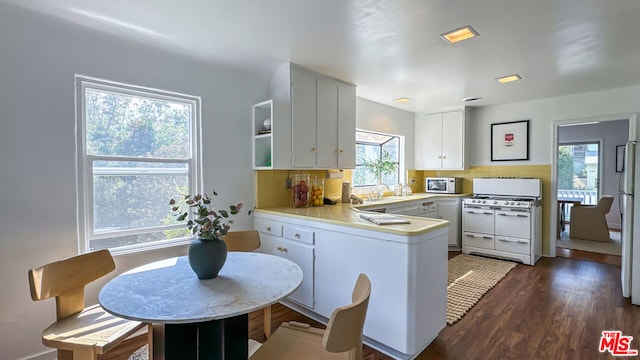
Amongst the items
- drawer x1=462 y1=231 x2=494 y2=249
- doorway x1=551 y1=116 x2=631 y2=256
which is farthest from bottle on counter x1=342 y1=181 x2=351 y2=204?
doorway x1=551 y1=116 x2=631 y2=256

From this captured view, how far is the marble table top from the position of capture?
4.02ft

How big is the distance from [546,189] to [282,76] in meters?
4.16

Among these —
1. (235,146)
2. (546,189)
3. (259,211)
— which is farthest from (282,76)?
(546,189)

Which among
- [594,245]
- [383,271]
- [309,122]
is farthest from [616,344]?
[594,245]

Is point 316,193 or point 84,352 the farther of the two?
point 316,193

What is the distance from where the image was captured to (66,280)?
1772mm

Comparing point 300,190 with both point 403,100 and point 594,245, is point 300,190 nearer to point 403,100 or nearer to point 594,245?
point 403,100

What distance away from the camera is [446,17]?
2.08 m

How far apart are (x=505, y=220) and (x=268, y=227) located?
338 cm

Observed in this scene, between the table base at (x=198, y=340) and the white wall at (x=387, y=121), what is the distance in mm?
3383

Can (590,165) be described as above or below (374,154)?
below

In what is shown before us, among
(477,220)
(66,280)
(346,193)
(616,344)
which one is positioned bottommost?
(616,344)

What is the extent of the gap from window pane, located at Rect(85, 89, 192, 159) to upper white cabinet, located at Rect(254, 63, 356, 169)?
767 mm

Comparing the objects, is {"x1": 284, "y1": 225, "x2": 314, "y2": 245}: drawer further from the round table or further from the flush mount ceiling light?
the flush mount ceiling light
